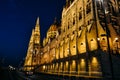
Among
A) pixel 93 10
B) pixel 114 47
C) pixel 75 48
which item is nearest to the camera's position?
pixel 114 47

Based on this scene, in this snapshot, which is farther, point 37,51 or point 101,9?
point 37,51

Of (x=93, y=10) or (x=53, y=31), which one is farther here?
(x=53, y=31)

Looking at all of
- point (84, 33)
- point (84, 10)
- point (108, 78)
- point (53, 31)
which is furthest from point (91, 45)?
point (53, 31)

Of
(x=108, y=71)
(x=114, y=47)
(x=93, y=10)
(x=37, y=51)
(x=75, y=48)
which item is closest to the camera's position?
(x=108, y=71)

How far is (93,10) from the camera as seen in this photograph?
35.8 meters

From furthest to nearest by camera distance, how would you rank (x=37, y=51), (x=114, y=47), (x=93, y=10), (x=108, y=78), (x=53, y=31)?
1. (x=37, y=51)
2. (x=53, y=31)
3. (x=93, y=10)
4. (x=114, y=47)
5. (x=108, y=78)

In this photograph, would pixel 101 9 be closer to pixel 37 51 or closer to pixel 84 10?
pixel 84 10

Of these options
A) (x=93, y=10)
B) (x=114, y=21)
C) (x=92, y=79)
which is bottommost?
(x=92, y=79)

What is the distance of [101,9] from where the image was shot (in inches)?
1425

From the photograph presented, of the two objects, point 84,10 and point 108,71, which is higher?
point 84,10

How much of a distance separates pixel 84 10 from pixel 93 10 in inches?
210

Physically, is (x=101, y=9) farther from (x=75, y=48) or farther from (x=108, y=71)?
(x=108, y=71)

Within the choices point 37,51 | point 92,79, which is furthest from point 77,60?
point 37,51

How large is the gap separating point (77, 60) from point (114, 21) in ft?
46.4
